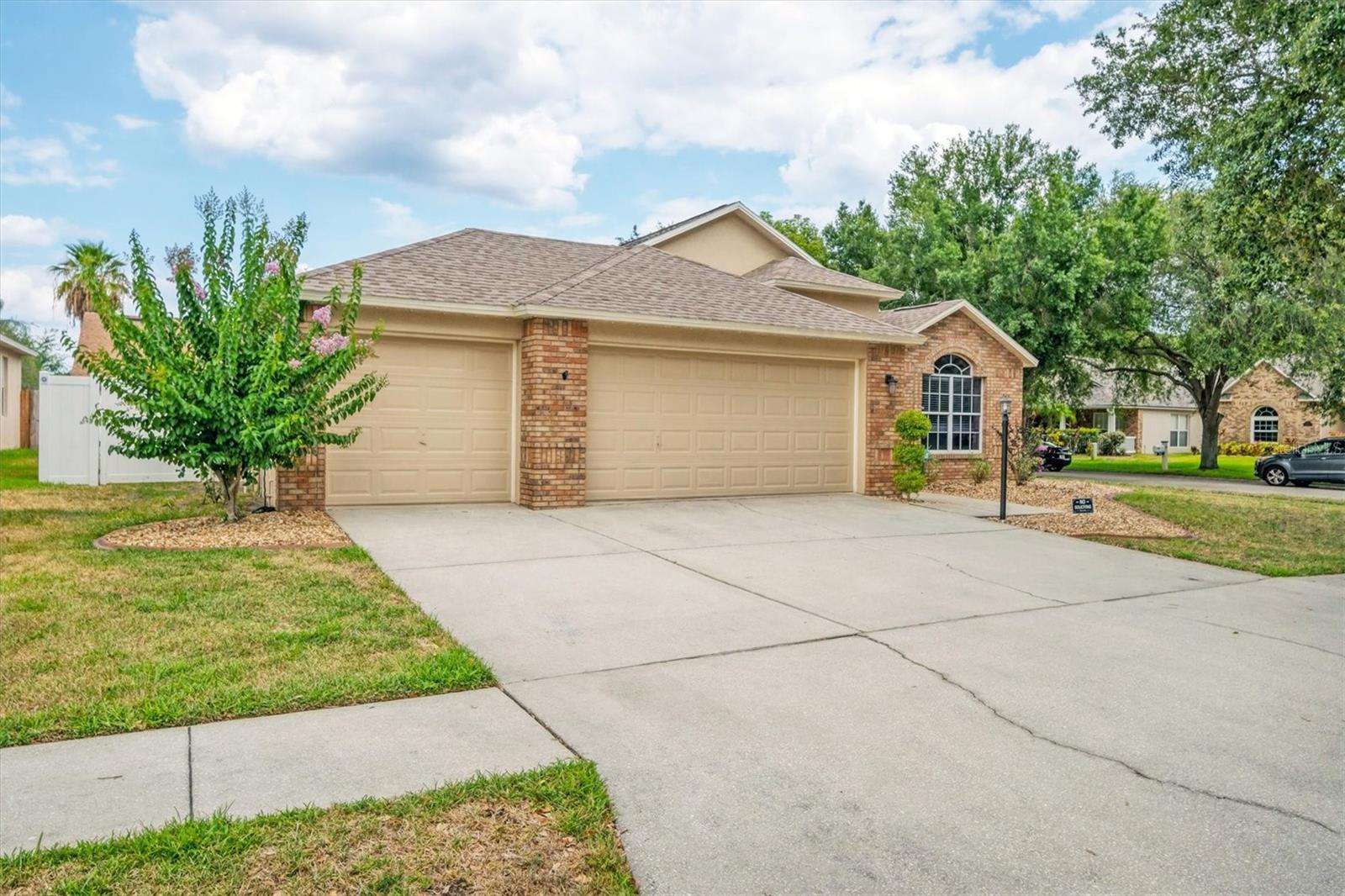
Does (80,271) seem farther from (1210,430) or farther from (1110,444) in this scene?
(1110,444)

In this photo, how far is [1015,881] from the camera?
2.96m

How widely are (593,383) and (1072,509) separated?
7.97 m

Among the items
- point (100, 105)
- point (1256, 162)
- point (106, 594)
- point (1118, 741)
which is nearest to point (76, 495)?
point (100, 105)

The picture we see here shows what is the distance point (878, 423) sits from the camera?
14781mm

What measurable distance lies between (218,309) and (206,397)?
1.11m

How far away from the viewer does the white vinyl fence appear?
1502 centimetres

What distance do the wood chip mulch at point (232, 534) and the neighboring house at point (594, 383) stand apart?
1.18 m

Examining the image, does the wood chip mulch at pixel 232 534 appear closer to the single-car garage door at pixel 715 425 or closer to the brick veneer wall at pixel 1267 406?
the single-car garage door at pixel 715 425

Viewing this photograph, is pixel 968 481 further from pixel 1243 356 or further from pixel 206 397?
pixel 206 397

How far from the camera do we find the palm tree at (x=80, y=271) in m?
31.0

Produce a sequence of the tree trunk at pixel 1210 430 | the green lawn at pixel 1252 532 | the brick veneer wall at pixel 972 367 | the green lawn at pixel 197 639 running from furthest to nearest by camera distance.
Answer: the tree trunk at pixel 1210 430 → the brick veneer wall at pixel 972 367 → the green lawn at pixel 1252 532 → the green lawn at pixel 197 639

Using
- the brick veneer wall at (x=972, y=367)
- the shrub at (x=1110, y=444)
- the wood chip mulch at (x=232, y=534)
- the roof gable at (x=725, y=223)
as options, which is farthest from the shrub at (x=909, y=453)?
the shrub at (x=1110, y=444)

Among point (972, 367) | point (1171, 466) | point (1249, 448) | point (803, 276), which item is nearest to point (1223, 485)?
point (972, 367)

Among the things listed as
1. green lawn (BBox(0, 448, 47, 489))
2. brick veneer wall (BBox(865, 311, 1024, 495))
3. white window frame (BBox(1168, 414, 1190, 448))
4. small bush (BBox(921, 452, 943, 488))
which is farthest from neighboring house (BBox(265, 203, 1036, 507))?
white window frame (BBox(1168, 414, 1190, 448))
